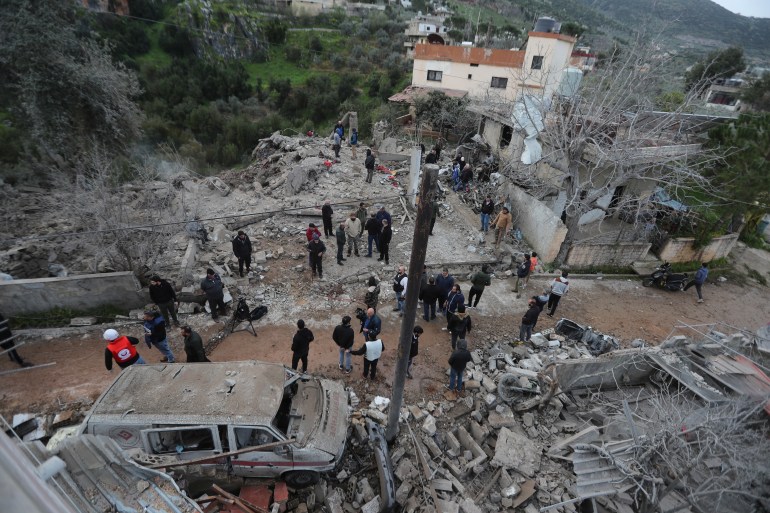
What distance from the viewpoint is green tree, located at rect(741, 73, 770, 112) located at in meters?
35.6

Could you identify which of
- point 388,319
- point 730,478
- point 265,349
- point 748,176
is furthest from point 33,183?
point 748,176

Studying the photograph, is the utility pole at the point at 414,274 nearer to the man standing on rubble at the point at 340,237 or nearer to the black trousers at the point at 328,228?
the man standing on rubble at the point at 340,237

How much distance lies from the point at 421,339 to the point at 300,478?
4.32 metres

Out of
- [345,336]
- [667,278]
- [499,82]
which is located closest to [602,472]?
[345,336]

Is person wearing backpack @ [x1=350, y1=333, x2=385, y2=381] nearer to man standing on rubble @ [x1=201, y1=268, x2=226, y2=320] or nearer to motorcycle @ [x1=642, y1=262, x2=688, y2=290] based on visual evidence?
man standing on rubble @ [x1=201, y1=268, x2=226, y2=320]

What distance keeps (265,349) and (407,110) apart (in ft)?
85.1

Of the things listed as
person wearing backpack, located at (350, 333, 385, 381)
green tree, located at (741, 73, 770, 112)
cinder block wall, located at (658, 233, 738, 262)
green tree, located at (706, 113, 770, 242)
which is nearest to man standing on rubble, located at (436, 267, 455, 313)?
person wearing backpack, located at (350, 333, 385, 381)

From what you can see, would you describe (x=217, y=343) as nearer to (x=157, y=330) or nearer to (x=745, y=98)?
(x=157, y=330)

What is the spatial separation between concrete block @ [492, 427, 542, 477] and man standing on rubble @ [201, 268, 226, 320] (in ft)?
21.6

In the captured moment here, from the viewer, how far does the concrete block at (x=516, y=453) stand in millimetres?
6508

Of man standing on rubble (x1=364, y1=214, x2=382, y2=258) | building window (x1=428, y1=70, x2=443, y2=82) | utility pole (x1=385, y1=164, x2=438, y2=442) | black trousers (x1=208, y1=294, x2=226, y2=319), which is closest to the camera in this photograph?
utility pole (x1=385, y1=164, x2=438, y2=442)

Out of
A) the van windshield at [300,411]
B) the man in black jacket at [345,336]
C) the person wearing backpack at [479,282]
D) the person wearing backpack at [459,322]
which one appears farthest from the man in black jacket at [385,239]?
the van windshield at [300,411]

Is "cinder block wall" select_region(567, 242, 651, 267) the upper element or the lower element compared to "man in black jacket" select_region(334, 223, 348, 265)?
lower

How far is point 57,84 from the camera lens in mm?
13367
